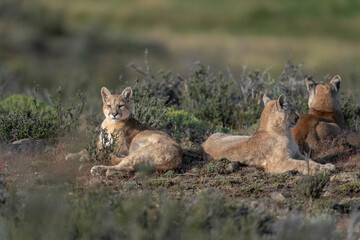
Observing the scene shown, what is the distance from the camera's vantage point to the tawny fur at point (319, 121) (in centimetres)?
1192

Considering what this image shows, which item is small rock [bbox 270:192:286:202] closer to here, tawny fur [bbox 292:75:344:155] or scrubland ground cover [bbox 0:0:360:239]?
scrubland ground cover [bbox 0:0:360:239]

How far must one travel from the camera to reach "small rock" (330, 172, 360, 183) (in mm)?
10203

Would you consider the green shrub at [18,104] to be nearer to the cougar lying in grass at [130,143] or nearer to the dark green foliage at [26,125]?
the dark green foliage at [26,125]

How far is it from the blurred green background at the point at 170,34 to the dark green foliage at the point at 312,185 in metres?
24.7

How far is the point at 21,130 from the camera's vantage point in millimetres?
12172

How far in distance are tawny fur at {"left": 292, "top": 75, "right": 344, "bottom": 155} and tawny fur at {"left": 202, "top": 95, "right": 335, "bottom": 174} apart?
20.2 inches

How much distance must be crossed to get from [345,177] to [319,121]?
2166 millimetres

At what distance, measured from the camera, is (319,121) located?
12.3 meters

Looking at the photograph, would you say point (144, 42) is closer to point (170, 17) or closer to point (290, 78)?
point (170, 17)

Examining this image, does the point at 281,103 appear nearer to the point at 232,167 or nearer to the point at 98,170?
the point at 232,167

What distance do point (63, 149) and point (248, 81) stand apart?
20.7ft

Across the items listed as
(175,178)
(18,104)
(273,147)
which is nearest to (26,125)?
(18,104)

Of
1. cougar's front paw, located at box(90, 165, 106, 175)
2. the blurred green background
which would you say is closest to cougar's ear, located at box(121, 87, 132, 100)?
cougar's front paw, located at box(90, 165, 106, 175)

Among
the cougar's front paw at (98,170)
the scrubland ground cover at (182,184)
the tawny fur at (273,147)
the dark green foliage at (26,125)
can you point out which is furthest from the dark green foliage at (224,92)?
the cougar's front paw at (98,170)
